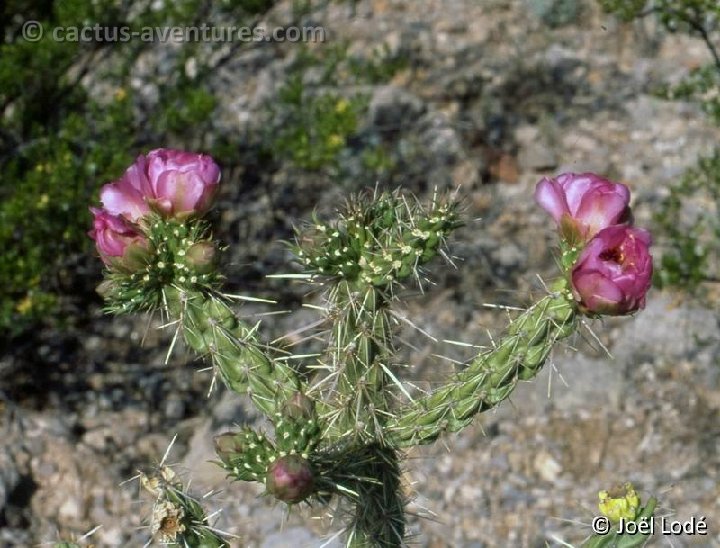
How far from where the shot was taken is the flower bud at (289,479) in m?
1.75

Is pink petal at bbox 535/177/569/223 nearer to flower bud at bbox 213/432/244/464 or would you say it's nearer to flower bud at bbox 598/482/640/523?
flower bud at bbox 598/482/640/523

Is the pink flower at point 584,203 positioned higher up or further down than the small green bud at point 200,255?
higher up

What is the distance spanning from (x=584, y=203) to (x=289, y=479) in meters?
0.68

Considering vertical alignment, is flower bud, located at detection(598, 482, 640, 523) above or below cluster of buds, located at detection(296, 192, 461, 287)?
below

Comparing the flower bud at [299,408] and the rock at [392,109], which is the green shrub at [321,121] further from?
the flower bud at [299,408]

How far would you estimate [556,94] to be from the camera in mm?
5629

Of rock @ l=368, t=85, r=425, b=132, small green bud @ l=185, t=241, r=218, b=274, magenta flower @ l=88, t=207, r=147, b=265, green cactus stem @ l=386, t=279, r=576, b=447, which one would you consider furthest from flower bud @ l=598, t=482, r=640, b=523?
rock @ l=368, t=85, r=425, b=132

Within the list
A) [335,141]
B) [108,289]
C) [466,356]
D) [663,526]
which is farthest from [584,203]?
[335,141]

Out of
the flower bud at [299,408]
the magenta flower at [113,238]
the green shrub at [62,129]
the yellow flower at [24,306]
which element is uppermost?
the magenta flower at [113,238]

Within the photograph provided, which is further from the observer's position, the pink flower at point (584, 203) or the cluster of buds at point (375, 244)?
the cluster of buds at point (375, 244)

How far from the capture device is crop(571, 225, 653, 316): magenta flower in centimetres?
175

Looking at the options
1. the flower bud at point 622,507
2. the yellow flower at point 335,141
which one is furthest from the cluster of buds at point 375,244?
the yellow flower at point 335,141

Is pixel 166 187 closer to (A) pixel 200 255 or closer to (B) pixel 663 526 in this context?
(A) pixel 200 255

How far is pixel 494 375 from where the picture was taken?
2129mm
